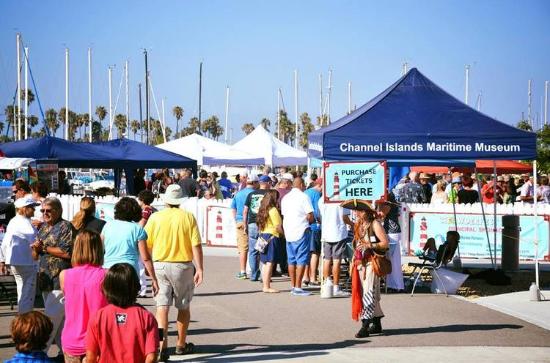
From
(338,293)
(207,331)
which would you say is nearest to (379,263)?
(207,331)

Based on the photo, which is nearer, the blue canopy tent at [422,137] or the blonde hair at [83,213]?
the blonde hair at [83,213]

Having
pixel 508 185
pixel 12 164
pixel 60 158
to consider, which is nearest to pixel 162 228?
pixel 12 164

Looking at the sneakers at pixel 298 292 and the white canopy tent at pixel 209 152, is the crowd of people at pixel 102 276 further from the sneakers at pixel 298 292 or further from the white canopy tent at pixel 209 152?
the white canopy tent at pixel 209 152

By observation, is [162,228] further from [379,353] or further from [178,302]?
[379,353]

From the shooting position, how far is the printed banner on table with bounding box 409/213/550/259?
21.4m

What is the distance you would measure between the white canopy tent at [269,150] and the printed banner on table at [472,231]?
14.0 metres

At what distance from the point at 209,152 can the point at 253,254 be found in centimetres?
1885

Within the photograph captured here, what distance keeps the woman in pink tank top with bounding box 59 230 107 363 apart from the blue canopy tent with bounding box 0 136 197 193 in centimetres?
1786

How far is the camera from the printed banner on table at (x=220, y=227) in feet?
78.5

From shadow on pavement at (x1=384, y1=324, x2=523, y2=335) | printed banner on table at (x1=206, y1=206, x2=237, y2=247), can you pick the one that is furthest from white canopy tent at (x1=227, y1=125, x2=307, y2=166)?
shadow on pavement at (x1=384, y1=324, x2=523, y2=335)

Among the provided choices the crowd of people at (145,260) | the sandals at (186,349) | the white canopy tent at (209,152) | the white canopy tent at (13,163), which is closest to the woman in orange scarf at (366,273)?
the crowd of people at (145,260)

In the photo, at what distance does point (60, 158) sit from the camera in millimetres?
24906

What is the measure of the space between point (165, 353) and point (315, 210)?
7562 mm

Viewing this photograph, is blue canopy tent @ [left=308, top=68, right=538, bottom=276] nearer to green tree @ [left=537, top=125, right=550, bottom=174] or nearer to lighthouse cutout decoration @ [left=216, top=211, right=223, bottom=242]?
lighthouse cutout decoration @ [left=216, top=211, right=223, bottom=242]
